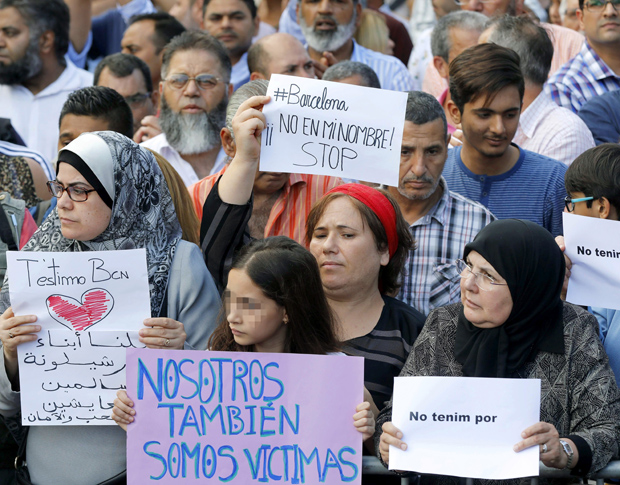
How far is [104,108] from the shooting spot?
→ 5.58m

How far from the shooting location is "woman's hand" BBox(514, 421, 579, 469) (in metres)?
3.12

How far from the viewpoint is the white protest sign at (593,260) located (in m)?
3.81

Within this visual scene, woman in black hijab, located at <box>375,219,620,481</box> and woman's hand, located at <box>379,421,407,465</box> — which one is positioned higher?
woman in black hijab, located at <box>375,219,620,481</box>

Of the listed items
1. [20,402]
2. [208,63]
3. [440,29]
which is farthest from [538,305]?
[440,29]

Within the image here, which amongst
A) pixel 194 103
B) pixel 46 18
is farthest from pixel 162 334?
pixel 46 18

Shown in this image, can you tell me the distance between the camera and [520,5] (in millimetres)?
8508

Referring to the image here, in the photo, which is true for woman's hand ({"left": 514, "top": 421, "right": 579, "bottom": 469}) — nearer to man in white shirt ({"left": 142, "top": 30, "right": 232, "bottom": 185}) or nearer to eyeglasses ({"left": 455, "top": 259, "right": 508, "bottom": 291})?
eyeglasses ({"left": 455, "top": 259, "right": 508, "bottom": 291})

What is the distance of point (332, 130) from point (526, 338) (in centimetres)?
126

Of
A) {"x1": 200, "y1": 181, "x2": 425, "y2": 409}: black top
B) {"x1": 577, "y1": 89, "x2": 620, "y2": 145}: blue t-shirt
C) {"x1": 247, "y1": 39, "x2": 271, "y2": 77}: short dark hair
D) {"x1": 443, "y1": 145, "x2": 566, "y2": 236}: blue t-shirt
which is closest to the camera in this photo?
{"x1": 200, "y1": 181, "x2": 425, "y2": 409}: black top

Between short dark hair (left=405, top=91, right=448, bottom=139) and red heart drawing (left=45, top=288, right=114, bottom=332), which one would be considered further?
short dark hair (left=405, top=91, right=448, bottom=139)

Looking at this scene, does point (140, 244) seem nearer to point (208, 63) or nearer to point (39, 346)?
point (39, 346)

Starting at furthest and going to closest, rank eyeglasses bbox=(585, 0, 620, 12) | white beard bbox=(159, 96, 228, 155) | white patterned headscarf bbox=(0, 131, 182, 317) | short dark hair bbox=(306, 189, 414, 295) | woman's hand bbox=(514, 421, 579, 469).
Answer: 1. eyeglasses bbox=(585, 0, 620, 12)
2. white beard bbox=(159, 96, 228, 155)
3. short dark hair bbox=(306, 189, 414, 295)
4. white patterned headscarf bbox=(0, 131, 182, 317)
5. woman's hand bbox=(514, 421, 579, 469)

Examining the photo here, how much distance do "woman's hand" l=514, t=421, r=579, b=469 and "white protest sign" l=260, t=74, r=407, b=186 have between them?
1.35 meters

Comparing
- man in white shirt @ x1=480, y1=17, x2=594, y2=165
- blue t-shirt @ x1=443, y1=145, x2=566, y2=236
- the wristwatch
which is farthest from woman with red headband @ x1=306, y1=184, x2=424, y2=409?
man in white shirt @ x1=480, y1=17, x2=594, y2=165
